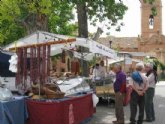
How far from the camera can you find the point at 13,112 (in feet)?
36.7

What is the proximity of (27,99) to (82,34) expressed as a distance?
1483 cm

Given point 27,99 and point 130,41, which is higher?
point 130,41

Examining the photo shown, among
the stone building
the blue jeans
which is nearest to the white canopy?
the blue jeans

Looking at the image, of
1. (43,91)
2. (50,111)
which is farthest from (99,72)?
(50,111)

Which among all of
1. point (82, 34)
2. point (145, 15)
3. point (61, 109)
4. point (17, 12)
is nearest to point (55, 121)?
point (61, 109)

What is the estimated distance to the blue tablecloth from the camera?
1057cm

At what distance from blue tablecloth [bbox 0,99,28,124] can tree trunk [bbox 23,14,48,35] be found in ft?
28.1

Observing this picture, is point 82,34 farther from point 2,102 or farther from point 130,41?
point 130,41

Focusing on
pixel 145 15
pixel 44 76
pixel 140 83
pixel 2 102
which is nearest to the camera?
pixel 2 102

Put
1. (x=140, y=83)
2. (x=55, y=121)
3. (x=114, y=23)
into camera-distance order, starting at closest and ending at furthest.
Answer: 1. (x=55, y=121)
2. (x=140, y=83)
3. (x=114, y=23)

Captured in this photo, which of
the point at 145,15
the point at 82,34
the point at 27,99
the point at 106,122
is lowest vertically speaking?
the point at 106,122

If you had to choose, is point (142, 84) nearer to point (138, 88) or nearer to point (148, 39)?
point (138, 88)

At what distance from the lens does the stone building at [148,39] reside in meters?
86.8

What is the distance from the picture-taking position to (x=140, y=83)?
13.8 meters
